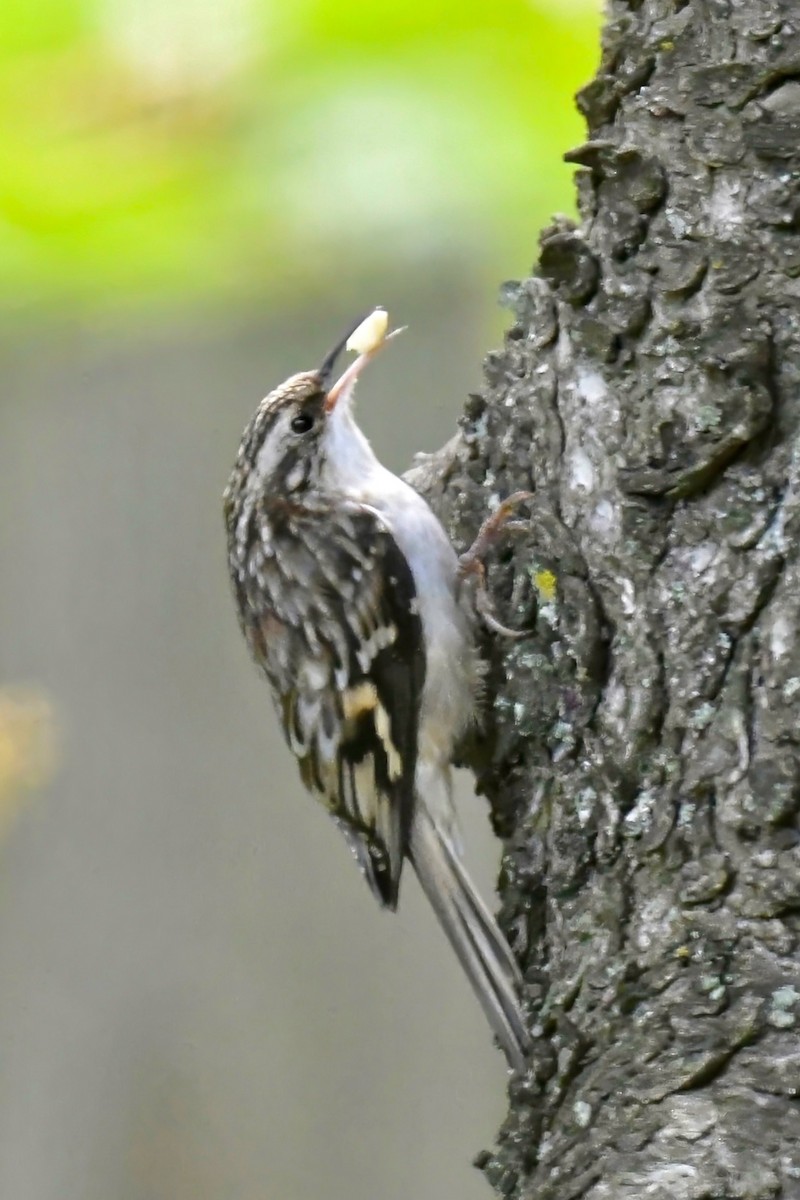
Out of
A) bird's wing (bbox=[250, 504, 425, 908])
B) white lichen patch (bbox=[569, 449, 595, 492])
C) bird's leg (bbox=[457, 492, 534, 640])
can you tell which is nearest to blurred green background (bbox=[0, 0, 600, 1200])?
bird's wing (bbox=[250, 504, 425, 908])

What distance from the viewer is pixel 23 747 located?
9.78ft

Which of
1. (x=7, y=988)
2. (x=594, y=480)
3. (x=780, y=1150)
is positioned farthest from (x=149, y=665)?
(x=780, y=1150)

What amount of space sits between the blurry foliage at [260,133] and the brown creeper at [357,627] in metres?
0.26

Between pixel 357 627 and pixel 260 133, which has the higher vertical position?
pixel 260 133

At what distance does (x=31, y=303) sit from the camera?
2.21 meters

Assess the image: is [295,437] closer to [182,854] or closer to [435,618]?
[435,618]

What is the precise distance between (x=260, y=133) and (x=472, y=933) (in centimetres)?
116

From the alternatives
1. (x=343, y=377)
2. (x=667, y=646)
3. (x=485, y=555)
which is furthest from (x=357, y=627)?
(x=667, y=646)

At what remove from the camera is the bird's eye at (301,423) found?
2.47 metres

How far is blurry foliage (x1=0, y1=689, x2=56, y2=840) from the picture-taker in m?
2.96

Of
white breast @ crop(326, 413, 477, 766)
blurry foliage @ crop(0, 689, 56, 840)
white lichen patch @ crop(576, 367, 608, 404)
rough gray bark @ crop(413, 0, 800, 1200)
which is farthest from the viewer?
blurry foliage @ crop(0, 689, 56, 840)

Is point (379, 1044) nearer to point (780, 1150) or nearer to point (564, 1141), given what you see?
point (564, 1141)

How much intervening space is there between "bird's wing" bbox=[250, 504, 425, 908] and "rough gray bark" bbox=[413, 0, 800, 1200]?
304 mm

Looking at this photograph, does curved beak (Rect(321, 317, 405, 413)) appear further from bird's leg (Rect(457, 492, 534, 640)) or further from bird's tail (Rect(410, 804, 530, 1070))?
bird's tail (Rect(410, 804, 530, 1070))
